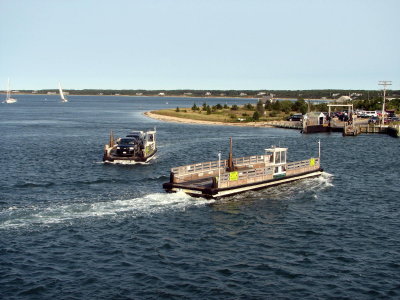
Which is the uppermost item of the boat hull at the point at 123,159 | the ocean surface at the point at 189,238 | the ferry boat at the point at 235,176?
the ferry boat at the point at 235,176

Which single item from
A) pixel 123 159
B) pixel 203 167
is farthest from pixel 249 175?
pixel 123 159

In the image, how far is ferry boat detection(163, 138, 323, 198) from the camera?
40906 mm

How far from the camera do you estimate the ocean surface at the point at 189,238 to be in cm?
2458

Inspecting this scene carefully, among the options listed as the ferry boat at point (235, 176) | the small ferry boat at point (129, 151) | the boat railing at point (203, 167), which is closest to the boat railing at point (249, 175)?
the ferry boat at point (235, 176)

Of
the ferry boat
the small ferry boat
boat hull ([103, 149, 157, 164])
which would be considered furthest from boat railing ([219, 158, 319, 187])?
the small ferry boat

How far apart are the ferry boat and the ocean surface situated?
0.79 meters

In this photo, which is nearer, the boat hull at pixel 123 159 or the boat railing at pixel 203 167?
the boat railing at pixel 203 167

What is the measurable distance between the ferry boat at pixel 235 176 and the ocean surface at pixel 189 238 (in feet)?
2.59

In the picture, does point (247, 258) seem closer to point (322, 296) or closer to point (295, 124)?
point (322, 296)

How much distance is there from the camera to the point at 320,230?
111 ft

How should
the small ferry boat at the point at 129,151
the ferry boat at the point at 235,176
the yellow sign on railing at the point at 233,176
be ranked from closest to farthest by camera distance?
the ferry boat at the point at 235,176, the yellow sign on railing at the point at 233,176, the small ferry boat at the point at 129,151

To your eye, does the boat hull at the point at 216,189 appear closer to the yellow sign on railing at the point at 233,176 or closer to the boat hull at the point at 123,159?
the yellow sign on railing at the point at 233,176

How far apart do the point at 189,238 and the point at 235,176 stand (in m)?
11.9

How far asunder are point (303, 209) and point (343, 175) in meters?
17.7
